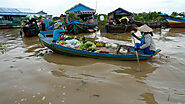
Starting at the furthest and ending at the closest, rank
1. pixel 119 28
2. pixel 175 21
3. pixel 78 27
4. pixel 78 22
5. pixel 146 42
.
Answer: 1. pixel 175 21
2. pixel 119 28
3. pixel 78 27
4. pixel 78 22
5. pixel 146 42

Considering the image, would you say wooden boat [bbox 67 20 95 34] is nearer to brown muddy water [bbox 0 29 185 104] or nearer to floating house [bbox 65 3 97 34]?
floating house [bbox 65 3 97 34]

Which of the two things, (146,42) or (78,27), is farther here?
(78,27)

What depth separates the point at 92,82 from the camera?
3469 millimetres

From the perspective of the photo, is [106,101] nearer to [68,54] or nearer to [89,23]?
[68,54]

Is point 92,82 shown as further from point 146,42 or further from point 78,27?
point 78,27

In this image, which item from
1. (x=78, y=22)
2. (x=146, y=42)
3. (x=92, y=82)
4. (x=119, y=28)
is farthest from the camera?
(x=119, y=28)

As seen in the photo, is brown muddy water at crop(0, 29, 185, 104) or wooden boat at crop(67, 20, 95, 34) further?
wooden boat at crop(67, 20, 95, 34)

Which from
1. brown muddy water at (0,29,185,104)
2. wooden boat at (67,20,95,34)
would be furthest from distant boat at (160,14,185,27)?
brown muddy water at (0,29,185,104)

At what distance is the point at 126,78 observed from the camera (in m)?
3.71

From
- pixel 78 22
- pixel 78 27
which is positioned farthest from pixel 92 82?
pixel 78 27

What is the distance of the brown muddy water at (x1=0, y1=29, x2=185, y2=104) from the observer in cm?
→ 276

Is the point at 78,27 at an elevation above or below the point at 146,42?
above

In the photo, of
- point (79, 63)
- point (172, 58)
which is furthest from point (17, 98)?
point (172, 58)

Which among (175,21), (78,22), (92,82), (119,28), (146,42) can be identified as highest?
(175,21)
